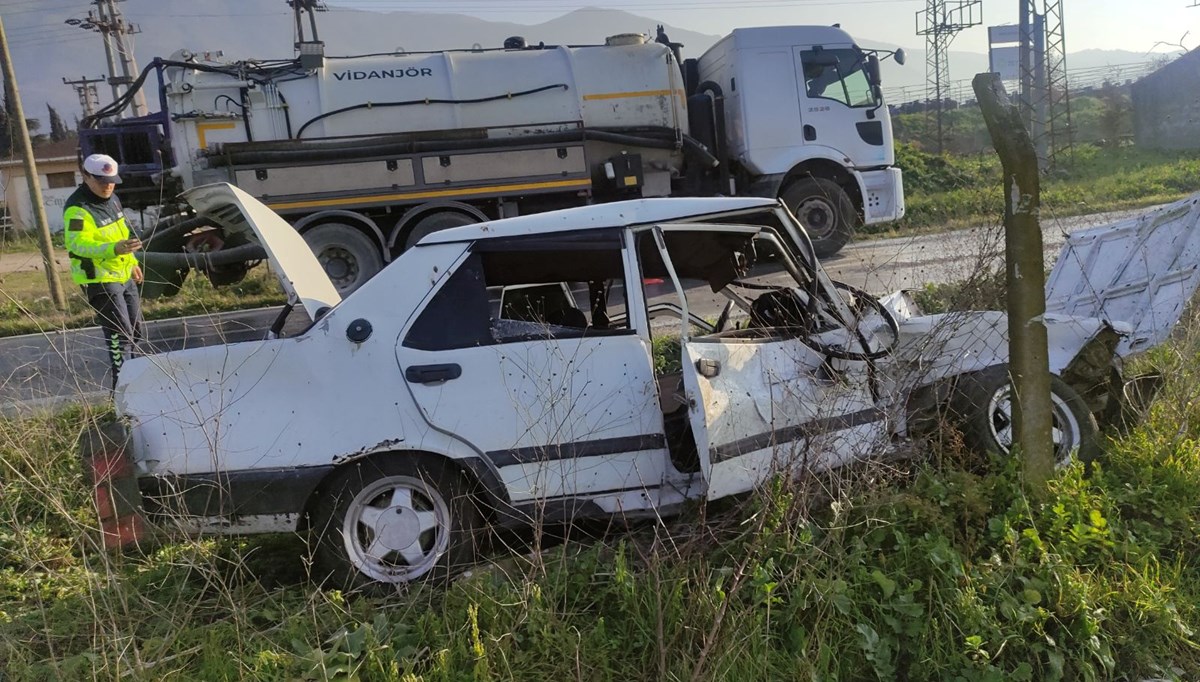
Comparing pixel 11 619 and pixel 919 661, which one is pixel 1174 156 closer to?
pixel 919 661

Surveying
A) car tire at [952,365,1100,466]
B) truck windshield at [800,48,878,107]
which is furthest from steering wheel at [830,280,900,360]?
truck windshield at [800,48,878,107]

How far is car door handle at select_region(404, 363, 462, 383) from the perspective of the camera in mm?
3135

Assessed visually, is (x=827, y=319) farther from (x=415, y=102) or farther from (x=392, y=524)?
(x=415, y=102)

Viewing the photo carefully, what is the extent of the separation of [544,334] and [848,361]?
1.34 meters

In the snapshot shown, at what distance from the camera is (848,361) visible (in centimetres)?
332

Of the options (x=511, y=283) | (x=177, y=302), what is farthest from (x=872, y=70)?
(x=177, y=302)

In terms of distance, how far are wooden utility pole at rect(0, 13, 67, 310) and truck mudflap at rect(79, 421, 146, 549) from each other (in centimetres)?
864

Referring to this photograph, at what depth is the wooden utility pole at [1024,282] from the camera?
2902 mm

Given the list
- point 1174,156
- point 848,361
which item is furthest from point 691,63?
point 1174,156

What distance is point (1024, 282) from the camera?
3.03 m

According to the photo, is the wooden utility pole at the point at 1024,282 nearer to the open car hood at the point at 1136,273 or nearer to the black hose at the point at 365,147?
the open car hood at the point at 1136,273

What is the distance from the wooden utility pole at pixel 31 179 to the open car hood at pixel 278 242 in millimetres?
7486

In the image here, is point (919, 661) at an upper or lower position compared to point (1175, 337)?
lower

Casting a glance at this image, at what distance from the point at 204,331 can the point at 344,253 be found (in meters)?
5.35
